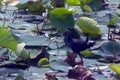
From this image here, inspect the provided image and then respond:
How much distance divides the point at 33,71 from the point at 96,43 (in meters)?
0.53

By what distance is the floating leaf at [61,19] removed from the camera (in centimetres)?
251

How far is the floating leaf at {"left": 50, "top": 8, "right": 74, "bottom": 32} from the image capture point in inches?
99.0

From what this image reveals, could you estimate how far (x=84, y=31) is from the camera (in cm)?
256

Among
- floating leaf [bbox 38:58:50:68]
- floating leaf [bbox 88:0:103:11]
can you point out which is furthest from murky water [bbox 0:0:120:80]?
floating leaf [bbox 88:0:103:11]

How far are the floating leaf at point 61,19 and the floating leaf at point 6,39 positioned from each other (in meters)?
0.52

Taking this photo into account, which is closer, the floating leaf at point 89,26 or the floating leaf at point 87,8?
the floating leaf at point 89,26

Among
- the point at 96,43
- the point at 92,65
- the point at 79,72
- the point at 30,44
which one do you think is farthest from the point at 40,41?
the point at 79,72

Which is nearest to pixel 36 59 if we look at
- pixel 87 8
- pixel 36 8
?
pixel 87 8

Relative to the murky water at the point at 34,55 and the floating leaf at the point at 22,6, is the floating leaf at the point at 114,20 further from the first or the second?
the floating leaf at the point at 22,6

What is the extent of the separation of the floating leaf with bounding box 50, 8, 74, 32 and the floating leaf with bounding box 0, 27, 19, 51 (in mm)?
521

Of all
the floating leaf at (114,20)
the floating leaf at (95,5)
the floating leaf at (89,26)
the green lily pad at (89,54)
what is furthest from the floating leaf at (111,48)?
the floating leaf at (95,5)

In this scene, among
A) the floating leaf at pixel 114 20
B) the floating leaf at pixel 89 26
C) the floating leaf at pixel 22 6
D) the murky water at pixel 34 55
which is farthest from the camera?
the floating leaf at pixel 22 6

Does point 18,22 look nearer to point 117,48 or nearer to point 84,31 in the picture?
point 84,31

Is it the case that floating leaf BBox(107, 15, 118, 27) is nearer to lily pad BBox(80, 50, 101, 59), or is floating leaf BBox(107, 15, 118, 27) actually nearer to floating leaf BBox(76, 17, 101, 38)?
floating leaf BBox(76, 17, 101, 38)
